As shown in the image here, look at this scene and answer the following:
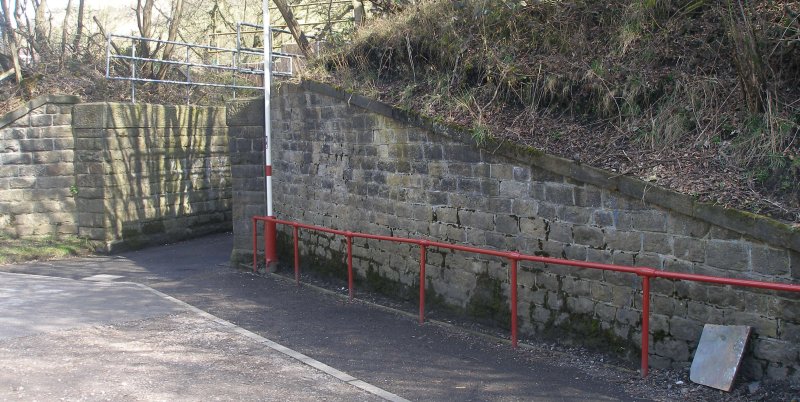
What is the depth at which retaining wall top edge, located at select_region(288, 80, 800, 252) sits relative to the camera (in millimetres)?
5496

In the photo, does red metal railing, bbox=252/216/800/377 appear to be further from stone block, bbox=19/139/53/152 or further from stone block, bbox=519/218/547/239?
stone block, bbox=19/139/53/152

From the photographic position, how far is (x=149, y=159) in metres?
15.8

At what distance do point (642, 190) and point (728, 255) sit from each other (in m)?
0.91

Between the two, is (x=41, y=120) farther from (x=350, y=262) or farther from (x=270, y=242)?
(x=350, y=262)

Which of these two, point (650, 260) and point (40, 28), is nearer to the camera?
point (650, 260)

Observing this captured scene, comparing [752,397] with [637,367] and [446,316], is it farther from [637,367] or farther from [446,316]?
[446,316]

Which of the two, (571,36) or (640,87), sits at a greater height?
(571,36)

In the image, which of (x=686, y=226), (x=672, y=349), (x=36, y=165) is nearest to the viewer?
(x=686, y=226)

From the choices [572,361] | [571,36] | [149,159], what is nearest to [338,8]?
[149,159]

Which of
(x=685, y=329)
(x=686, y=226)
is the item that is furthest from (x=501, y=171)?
(x=685, y=329)

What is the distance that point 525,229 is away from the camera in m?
7.63

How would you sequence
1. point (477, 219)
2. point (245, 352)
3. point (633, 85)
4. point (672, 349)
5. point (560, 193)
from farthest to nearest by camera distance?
point (477, 219) < point (633, 85) < point (245, 352) < point (560, 193) < point (672, 349)

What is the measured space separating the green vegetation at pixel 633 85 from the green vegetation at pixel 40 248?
7.65m

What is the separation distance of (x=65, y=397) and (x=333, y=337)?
2.83 meters
